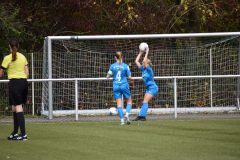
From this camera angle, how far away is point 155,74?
2731cm

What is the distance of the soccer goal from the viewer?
26.2 m

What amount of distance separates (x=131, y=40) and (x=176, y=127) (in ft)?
28.7

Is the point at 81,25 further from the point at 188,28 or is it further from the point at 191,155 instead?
the point at 191,155

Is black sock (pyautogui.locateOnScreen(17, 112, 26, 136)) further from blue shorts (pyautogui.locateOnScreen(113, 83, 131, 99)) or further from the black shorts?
blue shorts (pyautogui.locateOnScreen(113, 83, 131, 99))

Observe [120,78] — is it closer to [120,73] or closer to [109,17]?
[120,73]

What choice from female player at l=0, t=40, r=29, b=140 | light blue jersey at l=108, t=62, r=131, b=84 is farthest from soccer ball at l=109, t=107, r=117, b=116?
female player at l=0, t=40, r=29, b=140

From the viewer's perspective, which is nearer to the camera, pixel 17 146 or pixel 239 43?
pixel 17 146

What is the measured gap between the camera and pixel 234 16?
113 ft

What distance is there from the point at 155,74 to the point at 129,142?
11202 mm

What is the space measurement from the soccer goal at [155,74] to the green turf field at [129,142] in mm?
3606

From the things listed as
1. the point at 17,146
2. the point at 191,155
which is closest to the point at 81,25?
the point at 17,146

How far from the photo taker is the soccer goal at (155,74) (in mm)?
26188

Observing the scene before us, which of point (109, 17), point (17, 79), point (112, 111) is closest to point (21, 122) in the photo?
point (17, 79)

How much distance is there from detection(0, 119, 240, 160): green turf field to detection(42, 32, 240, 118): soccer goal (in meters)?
3.61
